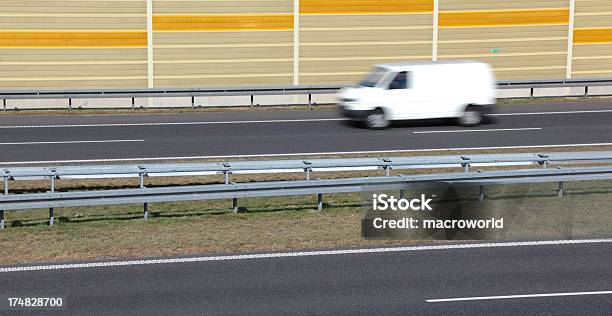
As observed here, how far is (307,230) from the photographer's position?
47.2 ft

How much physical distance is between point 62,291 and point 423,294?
406cm

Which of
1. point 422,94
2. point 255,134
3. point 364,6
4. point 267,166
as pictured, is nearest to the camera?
point 267,166

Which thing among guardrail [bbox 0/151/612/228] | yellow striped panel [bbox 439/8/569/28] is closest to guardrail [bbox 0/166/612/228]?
guardrail [bbox 0/151/612/228]

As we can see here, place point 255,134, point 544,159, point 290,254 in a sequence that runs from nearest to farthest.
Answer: point 290,254
point 544,159
point 255,134

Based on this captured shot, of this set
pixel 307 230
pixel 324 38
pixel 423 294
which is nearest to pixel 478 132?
pixel 324 38

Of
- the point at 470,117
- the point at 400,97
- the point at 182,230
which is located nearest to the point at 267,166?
the point at 182,230

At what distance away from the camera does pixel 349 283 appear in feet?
37.9

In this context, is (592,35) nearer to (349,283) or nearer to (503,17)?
(503,17)

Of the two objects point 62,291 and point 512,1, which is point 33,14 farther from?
point 62,291

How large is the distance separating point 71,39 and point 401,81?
10376 mm

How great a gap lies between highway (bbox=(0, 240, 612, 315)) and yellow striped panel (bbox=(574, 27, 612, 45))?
19.6 metres

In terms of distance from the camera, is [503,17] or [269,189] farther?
[503,17]

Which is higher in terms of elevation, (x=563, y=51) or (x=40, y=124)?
(x=563, y=51)

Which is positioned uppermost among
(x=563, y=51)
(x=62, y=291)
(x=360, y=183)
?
(x=563, y=51)
